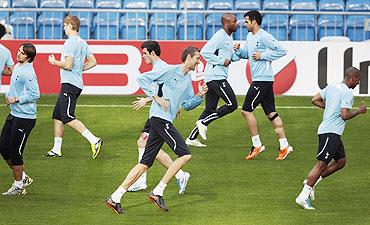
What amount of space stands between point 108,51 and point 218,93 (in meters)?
6.35

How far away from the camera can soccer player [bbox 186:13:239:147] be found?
19.8 meters

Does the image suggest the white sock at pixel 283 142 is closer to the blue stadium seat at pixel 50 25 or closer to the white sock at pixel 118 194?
the white sock at pixel 118 194

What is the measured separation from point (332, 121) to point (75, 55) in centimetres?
510

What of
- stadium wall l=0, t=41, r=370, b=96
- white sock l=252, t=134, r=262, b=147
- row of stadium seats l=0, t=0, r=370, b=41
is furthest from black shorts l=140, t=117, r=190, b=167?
row of stadium seats l=0, t=0, r=370, b=41

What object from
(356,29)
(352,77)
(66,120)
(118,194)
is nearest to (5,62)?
(66,120)

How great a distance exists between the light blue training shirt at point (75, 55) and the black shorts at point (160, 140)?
3.82m

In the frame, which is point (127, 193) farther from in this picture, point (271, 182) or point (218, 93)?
point (218, 93)

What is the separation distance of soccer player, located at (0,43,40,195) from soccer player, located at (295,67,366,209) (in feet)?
12.2

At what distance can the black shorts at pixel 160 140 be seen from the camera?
15.4m

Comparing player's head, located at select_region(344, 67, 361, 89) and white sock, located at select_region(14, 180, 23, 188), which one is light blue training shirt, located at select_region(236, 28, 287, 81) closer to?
player's head, located at select_region(344, 67, 361, 89)

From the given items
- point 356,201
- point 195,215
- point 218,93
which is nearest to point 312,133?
point 218,93

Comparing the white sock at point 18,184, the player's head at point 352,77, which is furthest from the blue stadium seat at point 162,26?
the player's head at point 352,77

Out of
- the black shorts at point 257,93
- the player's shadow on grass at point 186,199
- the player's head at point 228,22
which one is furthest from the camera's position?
the player's head at point 228,22

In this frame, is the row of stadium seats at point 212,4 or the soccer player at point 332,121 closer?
the soccer player at point 332,121
